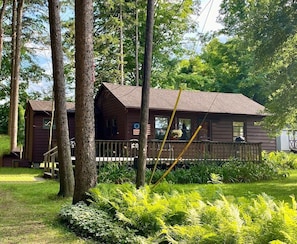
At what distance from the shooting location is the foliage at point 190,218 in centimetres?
354

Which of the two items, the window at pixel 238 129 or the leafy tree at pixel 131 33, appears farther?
the leafy tree at pixel 131 33

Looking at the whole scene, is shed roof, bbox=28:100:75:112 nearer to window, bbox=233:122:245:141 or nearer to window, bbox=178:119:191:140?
window, bbox=178:119:191:140

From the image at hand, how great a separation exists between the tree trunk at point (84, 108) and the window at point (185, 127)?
12.2 metres

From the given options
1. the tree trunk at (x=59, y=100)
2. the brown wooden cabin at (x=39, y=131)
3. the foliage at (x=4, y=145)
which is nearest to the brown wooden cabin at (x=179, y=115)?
the brown wooden cabin at (x=39, y=131)

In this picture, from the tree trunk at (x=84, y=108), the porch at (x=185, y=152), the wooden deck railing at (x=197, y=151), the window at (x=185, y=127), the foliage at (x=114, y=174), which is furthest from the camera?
the window at (x=185, y=127)

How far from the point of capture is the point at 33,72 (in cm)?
2711

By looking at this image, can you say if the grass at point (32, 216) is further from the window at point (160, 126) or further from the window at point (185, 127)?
the window at point (185, 127)

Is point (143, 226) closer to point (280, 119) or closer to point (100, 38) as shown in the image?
point (280, 119)

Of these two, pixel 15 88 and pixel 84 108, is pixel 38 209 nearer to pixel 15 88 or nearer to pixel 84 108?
pixel 84 108

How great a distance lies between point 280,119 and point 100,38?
14.9 metres

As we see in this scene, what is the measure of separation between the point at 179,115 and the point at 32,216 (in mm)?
13209

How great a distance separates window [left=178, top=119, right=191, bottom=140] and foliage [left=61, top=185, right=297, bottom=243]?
39.9 ft

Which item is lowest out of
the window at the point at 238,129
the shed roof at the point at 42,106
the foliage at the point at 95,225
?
the foliage at the point at 95,225

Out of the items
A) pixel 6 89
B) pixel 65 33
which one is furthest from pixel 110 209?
pixel 6 89
